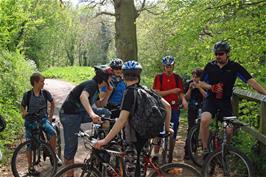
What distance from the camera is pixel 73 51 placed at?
79.9 metres

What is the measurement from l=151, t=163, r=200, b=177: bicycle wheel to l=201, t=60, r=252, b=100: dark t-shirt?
6.27 ft

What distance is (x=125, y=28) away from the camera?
1501 centimetres

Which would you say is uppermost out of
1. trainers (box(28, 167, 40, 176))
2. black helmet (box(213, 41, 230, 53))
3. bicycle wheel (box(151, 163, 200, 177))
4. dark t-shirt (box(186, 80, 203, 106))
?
black helmet (box(213, 41, 230, 53))

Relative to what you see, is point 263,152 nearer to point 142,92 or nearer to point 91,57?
point 142,92

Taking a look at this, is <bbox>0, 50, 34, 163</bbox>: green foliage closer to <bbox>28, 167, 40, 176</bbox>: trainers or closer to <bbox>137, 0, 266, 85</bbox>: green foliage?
<bbox>28, 167, 40, 176</bbox>: trainers

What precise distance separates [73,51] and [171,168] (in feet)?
250

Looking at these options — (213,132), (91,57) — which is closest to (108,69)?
(213,132)

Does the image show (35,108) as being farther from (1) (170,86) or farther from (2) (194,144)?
(2) (194,144)

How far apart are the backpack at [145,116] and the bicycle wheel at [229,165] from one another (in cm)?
152

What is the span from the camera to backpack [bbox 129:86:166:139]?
469cm

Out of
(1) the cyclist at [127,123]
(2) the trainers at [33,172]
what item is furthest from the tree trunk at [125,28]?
(1) the cyclist at [127,123]

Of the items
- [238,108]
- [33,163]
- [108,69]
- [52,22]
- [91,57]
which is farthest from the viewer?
[91,57]

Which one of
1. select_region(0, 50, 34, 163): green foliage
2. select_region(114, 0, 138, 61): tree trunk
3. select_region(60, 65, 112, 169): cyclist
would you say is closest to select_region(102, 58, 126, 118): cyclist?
select_region(60, 65, 112, 169): cyclist

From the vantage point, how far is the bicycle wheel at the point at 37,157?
7.32 meters
